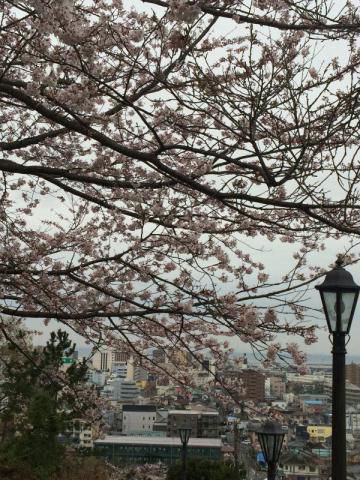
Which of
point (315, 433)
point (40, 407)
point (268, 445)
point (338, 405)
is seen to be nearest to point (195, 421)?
point (315, 433)

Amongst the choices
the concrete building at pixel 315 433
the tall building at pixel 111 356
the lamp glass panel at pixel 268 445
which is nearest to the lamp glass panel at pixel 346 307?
the lamp glass panel at pixel 268 445

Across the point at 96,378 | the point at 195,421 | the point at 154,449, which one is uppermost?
the point at 96,378

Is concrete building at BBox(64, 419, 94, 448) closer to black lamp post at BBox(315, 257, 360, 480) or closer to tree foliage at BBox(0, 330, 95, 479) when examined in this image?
tree foliage at BBox(0, 330, 95, 479)

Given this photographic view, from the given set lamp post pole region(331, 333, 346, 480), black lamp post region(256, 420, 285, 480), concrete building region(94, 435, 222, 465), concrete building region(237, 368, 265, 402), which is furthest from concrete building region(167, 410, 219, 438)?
lamp post pole region(331, 333, 346, 480)

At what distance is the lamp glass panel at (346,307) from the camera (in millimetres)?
3602

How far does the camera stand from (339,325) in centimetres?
360

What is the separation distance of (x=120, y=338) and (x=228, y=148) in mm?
2777

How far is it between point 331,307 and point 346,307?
9 centimetres

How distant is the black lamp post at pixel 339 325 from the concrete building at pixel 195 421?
6.24m

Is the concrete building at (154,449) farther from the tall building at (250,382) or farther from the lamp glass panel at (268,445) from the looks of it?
the tall building at (250,382)

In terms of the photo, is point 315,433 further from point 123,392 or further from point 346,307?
point 346,307

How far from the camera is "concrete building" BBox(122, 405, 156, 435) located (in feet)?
44.4

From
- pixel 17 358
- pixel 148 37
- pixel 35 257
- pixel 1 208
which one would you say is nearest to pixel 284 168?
pixel 148 37

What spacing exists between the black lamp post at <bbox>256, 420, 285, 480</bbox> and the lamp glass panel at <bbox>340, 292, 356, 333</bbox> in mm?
2438
